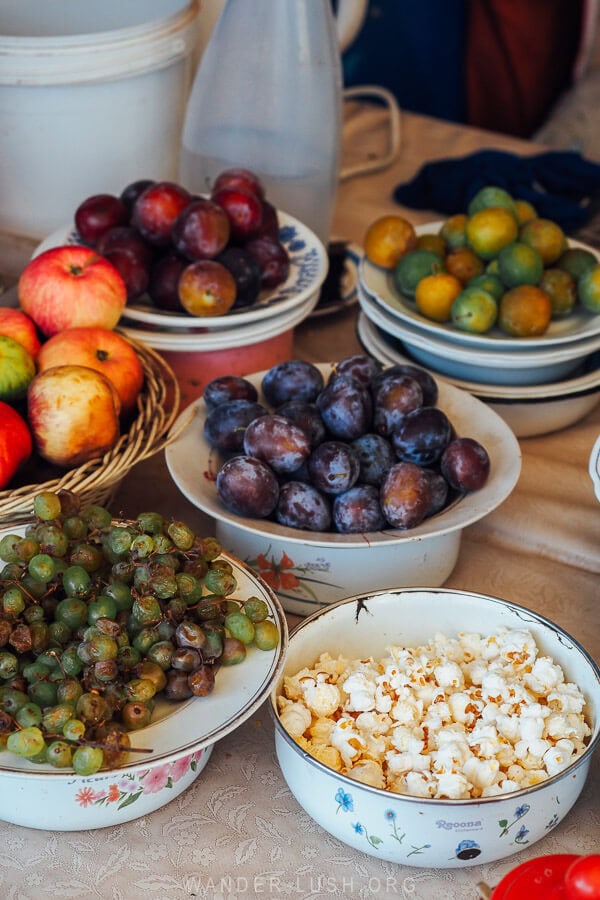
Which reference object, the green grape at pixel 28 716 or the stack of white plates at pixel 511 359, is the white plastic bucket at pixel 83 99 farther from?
the green grape at pixel 28 716

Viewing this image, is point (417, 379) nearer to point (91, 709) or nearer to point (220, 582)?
point (220, 582)

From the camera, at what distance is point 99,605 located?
23.4 inches

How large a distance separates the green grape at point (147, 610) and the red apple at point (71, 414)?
0.75 ft

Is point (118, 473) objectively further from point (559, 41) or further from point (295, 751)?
point (559, 41)

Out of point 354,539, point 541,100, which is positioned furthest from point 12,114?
point 541,100

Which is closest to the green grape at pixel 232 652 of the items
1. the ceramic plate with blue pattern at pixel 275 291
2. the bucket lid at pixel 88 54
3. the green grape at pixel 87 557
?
the green grape at pixel 87 557

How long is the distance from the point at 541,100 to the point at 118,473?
2012mm

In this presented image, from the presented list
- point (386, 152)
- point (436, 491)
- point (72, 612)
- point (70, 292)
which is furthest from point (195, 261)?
point (386, 152)

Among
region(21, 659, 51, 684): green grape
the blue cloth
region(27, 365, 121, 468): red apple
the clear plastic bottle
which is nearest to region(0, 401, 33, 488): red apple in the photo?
region(27, 365, 121, 468): red apple

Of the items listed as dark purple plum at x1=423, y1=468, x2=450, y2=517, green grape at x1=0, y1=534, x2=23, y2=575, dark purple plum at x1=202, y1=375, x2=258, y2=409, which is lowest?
dark purple plum at x1=423, y1=468, x2=450, y2=517

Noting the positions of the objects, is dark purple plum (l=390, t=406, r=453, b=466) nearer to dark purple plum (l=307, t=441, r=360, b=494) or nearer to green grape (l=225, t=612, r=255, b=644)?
dark purple plum (l=307, t=441, r=360, b=494)

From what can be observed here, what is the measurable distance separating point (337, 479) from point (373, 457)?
5cm

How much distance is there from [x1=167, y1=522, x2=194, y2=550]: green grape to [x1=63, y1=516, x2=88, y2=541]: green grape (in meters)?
0.07

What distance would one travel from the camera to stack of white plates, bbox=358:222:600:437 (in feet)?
3.23
